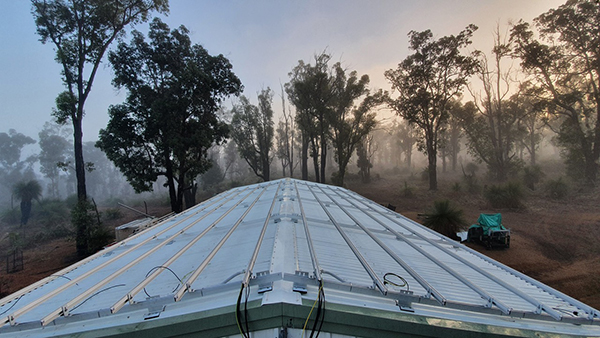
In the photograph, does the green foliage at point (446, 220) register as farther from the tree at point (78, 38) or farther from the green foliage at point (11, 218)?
the green foliage at point (11, 218)

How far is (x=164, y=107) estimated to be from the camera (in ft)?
36.3

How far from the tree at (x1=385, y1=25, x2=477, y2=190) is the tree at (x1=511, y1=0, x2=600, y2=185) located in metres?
4.29

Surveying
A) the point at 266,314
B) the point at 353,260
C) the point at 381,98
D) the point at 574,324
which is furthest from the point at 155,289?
the point at 381,98

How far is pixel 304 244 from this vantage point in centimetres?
315

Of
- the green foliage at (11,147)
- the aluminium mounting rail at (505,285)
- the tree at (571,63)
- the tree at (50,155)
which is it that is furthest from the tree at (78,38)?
the green foliage at (11,147)

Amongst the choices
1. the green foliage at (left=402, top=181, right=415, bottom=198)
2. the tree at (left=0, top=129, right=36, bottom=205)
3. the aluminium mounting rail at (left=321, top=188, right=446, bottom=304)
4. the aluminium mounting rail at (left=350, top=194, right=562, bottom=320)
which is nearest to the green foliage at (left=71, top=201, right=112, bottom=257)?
the aluminium mounting rail at (left=321, top=188, right=446, bottom=304)

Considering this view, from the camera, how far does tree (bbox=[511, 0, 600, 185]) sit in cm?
1463

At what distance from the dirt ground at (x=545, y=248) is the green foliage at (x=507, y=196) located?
457 millimetres

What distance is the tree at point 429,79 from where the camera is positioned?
16156mm

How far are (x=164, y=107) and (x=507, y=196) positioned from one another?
61.5 ft

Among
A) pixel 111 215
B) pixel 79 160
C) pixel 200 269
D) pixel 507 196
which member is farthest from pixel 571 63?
pixel 111 215

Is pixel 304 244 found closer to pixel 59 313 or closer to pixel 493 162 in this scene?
pixel 59 313

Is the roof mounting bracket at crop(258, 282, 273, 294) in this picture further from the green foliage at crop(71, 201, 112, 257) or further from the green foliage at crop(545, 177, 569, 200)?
the green foliage at crop(545, 177, 569, 200)

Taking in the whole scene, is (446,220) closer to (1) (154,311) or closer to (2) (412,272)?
(2) (412,272)
